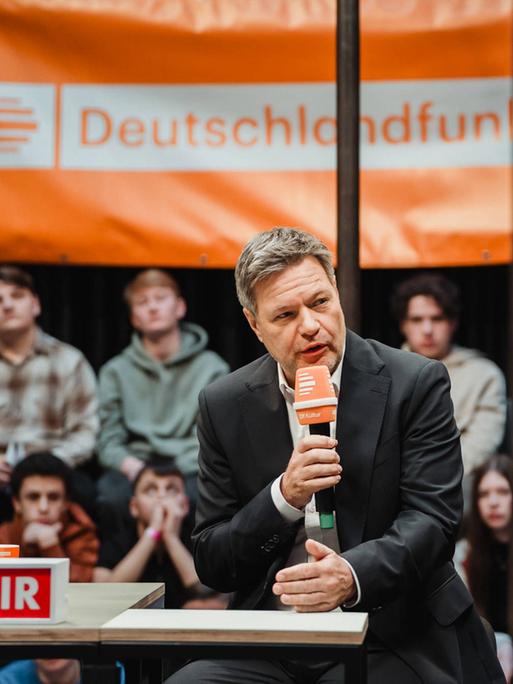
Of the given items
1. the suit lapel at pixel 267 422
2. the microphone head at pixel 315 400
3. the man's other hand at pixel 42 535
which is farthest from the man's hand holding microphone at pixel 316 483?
the man's other hand at pixel 42 535

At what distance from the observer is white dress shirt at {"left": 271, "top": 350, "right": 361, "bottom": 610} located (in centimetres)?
257

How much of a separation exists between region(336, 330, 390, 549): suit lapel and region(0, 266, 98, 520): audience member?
2.45 meters

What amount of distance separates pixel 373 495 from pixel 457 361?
2418 mm

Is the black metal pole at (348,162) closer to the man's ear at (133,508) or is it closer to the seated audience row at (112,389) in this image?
the seated audience row at (112,389)

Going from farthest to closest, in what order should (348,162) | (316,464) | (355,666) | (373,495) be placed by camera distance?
(348,162) → (373,495) → (316,464) → (355,666)

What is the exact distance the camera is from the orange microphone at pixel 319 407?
240 cm

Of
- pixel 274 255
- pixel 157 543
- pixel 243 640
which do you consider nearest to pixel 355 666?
pixel 243 640

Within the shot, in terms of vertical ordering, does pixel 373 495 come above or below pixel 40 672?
above

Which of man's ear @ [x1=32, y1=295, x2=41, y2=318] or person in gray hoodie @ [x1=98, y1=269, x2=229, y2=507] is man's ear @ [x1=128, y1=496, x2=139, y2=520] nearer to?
person in gray hoodie @ [x1=98, y1=269, x2=229, y2=507]

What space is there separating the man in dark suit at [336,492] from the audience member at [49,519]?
227 cm

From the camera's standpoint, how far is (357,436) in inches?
107

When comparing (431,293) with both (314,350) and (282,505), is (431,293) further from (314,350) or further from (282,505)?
(282,505)

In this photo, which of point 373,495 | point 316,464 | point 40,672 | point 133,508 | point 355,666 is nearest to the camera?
point 355,666

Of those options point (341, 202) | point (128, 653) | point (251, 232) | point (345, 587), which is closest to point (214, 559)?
point (345, 587)
